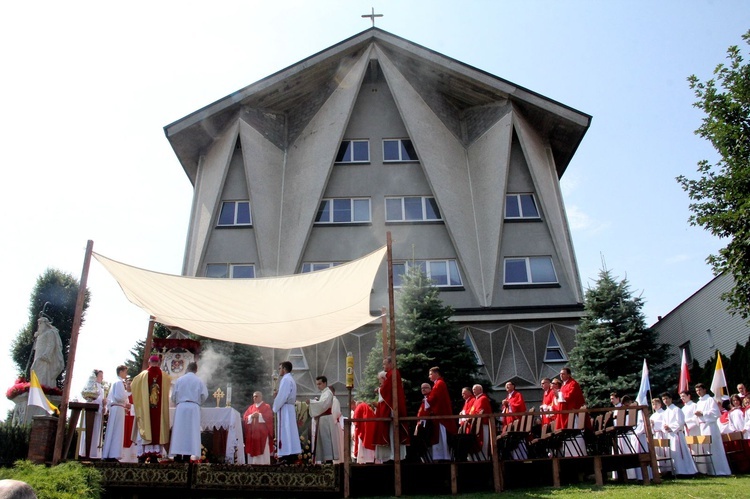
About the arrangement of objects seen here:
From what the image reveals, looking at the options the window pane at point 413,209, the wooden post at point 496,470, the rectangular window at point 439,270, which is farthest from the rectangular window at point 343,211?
the wooden post at point 496,470

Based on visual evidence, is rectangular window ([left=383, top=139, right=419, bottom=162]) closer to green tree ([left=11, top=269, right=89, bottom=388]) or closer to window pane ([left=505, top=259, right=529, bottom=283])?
window pane ([left=505, top=259, right=529, bottom=283])

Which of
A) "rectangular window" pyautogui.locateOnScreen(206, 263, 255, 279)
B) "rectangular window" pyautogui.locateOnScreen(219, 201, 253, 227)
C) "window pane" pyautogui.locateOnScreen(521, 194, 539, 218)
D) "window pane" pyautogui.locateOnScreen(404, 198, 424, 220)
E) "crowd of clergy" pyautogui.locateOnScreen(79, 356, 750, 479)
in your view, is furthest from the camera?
"window pane" pyautogui.locateOnScreen(521, 194, 539, 218)

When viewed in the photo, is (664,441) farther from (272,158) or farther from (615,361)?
(272,158)

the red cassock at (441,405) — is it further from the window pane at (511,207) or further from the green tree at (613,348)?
the window pane at (511,207)

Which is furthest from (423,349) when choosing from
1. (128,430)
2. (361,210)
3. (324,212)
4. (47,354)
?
(47,354)

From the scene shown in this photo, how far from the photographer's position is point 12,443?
616 inches

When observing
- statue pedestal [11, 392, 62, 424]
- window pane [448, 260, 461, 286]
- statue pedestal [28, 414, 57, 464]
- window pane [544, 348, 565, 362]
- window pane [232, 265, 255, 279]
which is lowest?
statue pedestal [28, 414, 57, 464]

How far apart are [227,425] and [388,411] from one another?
3169 mm

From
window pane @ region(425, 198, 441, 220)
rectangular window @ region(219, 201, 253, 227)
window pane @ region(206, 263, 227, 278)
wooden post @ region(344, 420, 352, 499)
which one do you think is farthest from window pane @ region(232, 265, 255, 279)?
wooden post @ region(344, 420, 352, 499)

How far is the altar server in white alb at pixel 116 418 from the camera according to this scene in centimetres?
1150

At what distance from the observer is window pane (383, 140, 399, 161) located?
27703mm

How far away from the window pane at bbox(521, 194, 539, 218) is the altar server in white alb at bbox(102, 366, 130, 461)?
18.4 m

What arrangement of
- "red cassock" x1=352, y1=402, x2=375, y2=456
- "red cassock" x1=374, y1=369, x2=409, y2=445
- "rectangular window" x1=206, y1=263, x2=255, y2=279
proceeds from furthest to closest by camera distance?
"rectangular window" x1=206, y1=263, x2=255, y2=279 < "red cassock" x1=352, y1=402, x2=375, y2=456 < "red cassock" x1=374, y1=369, x2=409, y2=445

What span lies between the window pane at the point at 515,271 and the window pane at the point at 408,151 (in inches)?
233
